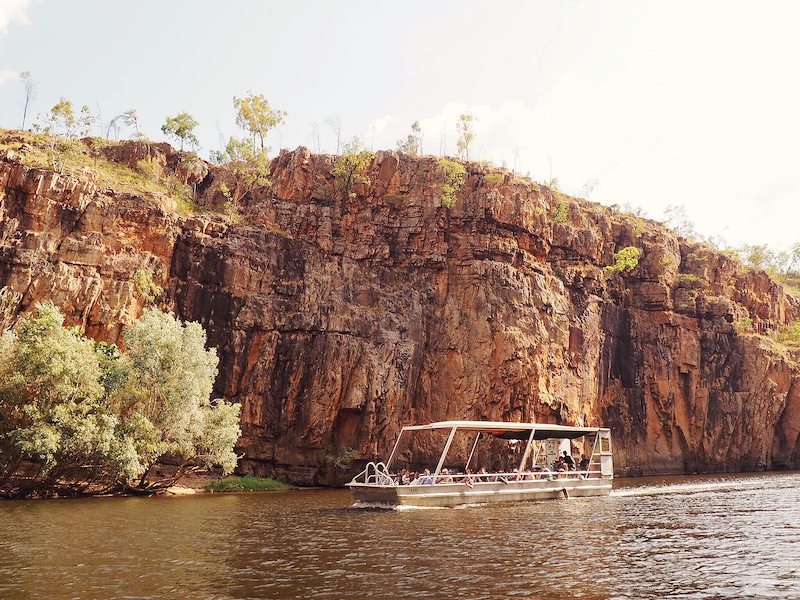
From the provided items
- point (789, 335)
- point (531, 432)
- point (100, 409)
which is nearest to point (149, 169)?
point (100, 409)

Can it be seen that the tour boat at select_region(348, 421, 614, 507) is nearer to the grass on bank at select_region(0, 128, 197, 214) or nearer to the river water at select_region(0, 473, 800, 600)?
the river water at select_region(0, 473, 800, 600)

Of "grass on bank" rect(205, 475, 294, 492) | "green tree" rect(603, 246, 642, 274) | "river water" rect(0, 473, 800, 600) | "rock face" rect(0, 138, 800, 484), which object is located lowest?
"grass on bank" rect(205, 475, 294, 492)

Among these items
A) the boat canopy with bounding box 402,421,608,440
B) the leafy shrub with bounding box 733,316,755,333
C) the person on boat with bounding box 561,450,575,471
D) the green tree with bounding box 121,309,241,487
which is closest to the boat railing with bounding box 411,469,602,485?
the person on boat with bounding box 561,450,575,471

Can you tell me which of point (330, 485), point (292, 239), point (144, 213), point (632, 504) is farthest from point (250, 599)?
point (292, 239)

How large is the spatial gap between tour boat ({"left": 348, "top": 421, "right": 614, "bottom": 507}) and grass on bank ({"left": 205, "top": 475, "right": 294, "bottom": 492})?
1246 centimetres

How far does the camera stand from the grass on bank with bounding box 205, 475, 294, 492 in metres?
48.3

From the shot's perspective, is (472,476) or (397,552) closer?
(397,552)

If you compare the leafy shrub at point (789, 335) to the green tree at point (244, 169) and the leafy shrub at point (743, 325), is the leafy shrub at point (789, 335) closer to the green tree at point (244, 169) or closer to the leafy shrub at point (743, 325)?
the leafy shrub at point (743, 325)

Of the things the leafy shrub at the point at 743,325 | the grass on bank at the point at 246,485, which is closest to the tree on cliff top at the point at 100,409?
the grass on bank at the point at 246,485

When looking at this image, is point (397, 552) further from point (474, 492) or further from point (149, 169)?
point (149, 169)

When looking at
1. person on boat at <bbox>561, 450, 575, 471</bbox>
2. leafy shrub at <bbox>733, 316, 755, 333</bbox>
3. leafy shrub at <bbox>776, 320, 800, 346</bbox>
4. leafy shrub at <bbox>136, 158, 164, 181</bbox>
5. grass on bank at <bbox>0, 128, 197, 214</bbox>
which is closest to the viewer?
person on boat at <bbox>561, 450, 575, 471</bbox>

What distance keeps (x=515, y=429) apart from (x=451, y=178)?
116ft

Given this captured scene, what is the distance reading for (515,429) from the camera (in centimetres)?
4019

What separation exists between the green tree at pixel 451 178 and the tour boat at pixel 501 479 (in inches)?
1140
